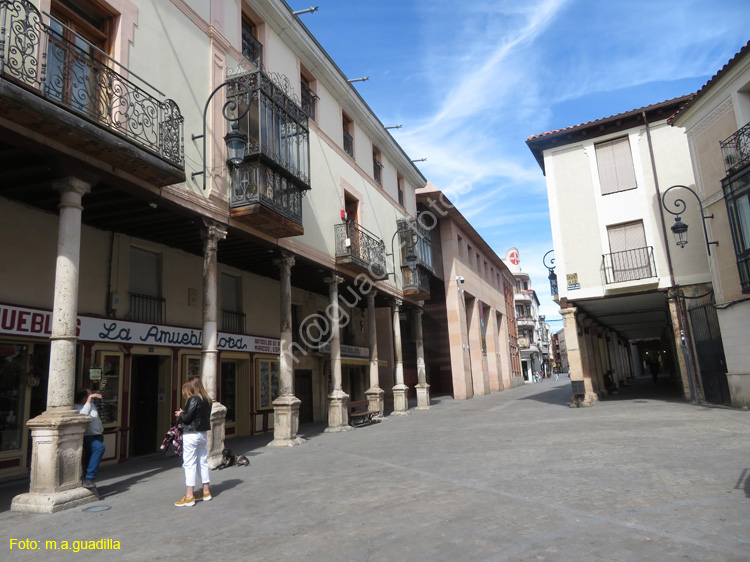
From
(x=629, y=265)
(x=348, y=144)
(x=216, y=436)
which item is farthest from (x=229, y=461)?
(x=629, y=265)

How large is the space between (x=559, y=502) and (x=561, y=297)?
15.4 meters

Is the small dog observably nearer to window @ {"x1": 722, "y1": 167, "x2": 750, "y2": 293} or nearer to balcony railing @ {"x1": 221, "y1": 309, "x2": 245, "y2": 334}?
balcony railing @ {"x1": 221, "y1": 309, "x2": 245, "y2": 334}

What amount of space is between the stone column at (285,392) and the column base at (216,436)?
2.62 metres

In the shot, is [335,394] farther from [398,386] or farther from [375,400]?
[398,386]

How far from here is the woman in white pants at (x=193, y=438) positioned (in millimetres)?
6664

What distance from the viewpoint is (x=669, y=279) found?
1838cm

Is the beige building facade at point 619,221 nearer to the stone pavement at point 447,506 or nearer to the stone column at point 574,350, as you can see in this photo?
the stone column at point 574,350

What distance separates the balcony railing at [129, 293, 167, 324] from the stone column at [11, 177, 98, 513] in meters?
4.72

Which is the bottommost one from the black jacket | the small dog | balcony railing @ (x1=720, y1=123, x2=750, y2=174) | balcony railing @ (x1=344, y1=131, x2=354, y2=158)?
the small dog

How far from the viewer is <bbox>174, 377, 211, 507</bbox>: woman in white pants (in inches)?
262

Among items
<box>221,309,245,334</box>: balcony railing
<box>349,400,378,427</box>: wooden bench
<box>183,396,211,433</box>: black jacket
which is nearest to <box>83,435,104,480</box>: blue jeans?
<box>183,396,211,433</box>: black jacket

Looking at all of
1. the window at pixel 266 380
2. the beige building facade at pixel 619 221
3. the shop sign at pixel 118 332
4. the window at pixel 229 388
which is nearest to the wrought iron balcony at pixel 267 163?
the shop sign at pixel 118 332

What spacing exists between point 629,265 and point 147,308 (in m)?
16.2

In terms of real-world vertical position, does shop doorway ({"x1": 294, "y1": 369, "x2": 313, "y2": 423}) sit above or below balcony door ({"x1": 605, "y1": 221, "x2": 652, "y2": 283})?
below
